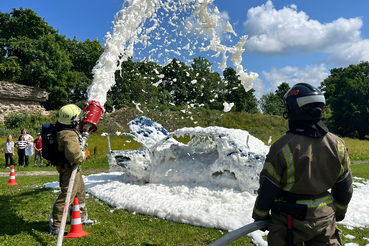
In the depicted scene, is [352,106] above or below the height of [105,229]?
above

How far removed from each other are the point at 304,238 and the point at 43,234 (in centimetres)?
400

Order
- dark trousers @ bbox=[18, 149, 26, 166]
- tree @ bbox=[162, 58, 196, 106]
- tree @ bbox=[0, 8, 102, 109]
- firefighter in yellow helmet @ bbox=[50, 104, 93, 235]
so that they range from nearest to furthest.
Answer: firefighter in yellow helmet @ bbox=[50, 104, 93, 235] < dark trousers @ bbox=[18, 149, 26, 166] < tree @ bbox=[0, 8, 102, 109] < tree @ bbox=[162, 58, 196, 106]

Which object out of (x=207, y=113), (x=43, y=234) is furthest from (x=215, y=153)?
(x=207, y=113)

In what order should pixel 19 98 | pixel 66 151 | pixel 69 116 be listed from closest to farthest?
pixel 66 151 < pixel 69 116 < pixel 19 98

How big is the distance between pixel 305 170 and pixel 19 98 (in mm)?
32331

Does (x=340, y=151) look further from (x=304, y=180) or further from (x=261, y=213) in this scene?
(x=261, y=213)

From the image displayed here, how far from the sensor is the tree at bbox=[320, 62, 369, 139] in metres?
44.4

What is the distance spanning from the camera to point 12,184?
871 cm

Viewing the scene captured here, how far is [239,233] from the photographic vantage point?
2.02 meters

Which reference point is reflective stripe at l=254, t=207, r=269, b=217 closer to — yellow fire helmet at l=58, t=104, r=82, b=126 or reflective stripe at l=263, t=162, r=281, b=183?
reflective stripe at l=263, t=162, r=281, b=183

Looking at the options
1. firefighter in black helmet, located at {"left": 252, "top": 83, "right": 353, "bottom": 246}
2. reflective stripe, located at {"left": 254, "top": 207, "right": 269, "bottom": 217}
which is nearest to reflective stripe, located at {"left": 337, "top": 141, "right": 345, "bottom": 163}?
firefighter in black helmet, located at {"left": 252, "top": 83, "right": 353, "bottom": 246}

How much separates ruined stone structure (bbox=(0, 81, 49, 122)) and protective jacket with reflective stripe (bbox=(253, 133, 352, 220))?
102 feet

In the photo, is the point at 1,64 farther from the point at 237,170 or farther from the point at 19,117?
the point at 237,170

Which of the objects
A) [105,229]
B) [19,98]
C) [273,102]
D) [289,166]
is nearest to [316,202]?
[289,166]
